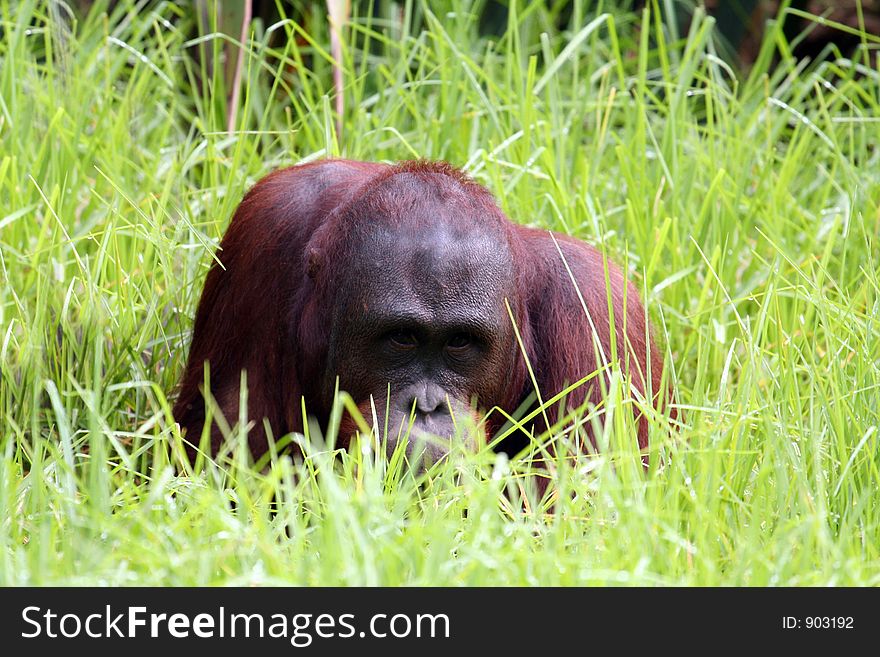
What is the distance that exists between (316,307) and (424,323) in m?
0.35

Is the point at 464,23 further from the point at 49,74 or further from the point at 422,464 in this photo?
the point at 422,464

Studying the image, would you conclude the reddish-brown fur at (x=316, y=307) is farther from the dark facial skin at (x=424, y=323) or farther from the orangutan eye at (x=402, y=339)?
the orangutan eye at (x=402, y=339)

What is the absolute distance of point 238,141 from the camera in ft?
13.5

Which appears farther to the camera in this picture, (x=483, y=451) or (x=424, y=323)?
(x=424, y=323)

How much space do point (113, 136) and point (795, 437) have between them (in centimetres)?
249

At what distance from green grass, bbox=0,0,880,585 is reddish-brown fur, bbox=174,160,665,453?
0.53 feet

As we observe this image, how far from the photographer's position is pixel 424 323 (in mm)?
3139

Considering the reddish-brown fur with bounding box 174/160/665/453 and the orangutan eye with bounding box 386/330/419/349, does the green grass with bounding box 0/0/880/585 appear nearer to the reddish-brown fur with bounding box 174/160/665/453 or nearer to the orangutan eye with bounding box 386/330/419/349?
the reddish-brown fur with bounding box 174/160/665/453

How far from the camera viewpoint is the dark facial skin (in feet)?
10.3

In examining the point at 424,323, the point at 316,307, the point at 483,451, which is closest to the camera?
the point at 483,451

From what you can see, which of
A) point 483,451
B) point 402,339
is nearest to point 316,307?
point 402,339

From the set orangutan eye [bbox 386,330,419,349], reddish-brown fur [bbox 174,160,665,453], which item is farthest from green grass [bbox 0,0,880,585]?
orangutan eye [bbox 386,330,419,349]

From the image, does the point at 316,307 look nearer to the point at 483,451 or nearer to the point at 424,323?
the point at 424,323

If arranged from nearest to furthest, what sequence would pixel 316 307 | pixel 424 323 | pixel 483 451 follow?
pixel 483 451, pixel 424 323, pixel 316 307
